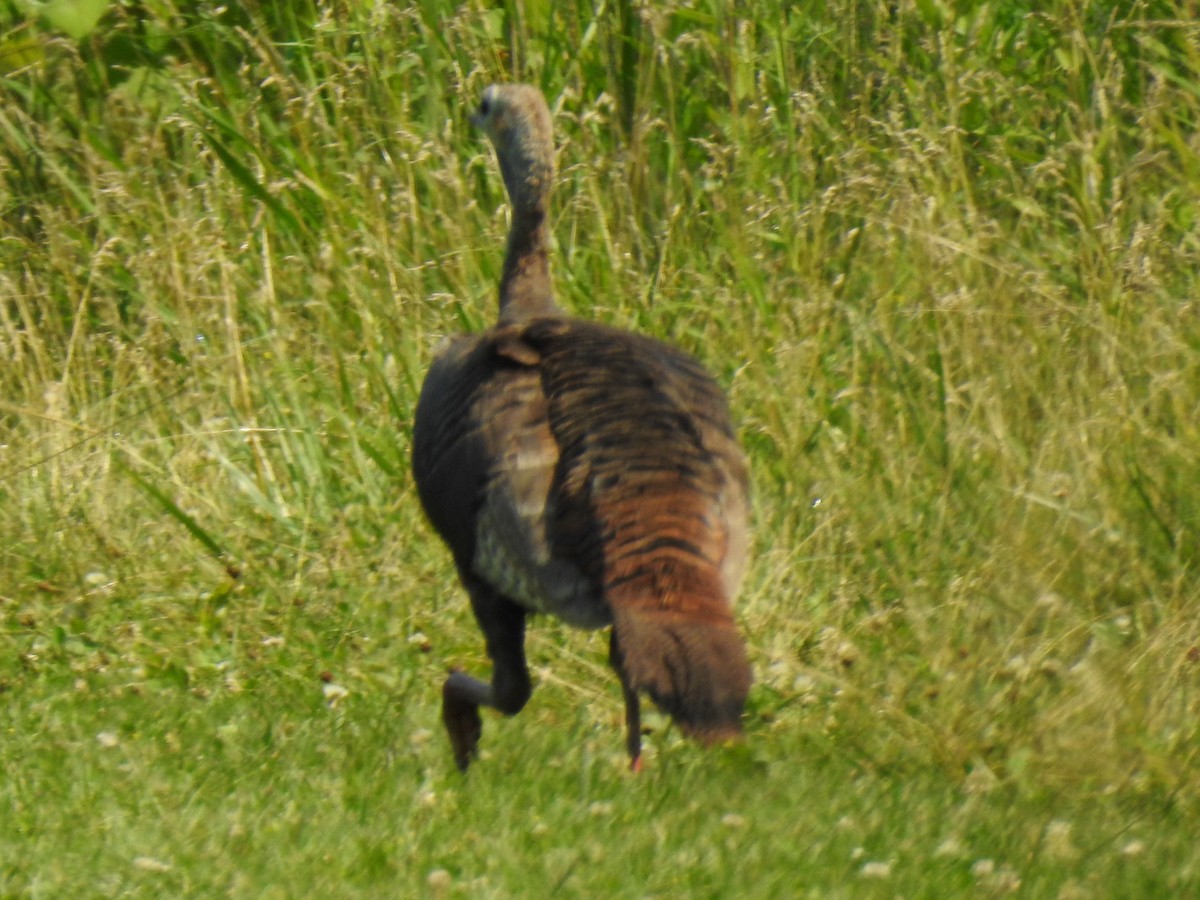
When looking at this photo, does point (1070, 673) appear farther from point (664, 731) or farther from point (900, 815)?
point (664, 731)

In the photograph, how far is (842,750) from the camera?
494cm

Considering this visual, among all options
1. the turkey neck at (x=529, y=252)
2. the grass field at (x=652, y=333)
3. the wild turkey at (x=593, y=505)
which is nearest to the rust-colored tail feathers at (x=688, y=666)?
the wild turkey at (x=593, y=505)

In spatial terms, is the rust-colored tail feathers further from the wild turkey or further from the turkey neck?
the turkey neck

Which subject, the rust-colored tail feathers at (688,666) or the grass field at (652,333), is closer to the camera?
the rust-colored tail feathers at (688,666)

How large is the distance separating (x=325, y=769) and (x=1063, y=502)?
198cm

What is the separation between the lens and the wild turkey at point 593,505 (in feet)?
13.0

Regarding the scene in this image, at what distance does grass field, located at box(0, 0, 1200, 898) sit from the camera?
176 inches

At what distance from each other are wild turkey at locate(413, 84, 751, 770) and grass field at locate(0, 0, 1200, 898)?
0.44m

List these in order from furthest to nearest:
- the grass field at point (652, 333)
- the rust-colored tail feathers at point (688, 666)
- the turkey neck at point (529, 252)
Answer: the turkey neck at point (529, 252) → the grass field at point (652, 333) → the rust-colored tail feathers at point (688, 666)

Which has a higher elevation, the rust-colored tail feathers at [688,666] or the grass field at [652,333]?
the rust-colored tail feathers at [688,666]

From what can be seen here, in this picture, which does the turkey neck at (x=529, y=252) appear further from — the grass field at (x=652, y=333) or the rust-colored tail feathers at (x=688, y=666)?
the rust-colored tail feathers at (x=688, y=666)

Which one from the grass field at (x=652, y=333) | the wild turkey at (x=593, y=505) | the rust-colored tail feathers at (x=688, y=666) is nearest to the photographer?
the rust-colored tail feathers at (x=688, y=666)

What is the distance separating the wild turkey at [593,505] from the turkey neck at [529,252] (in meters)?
0.32

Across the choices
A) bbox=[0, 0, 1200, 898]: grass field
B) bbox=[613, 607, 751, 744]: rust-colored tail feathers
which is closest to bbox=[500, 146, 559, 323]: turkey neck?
bbox=[0, 0, 1200, 898]: grass field
